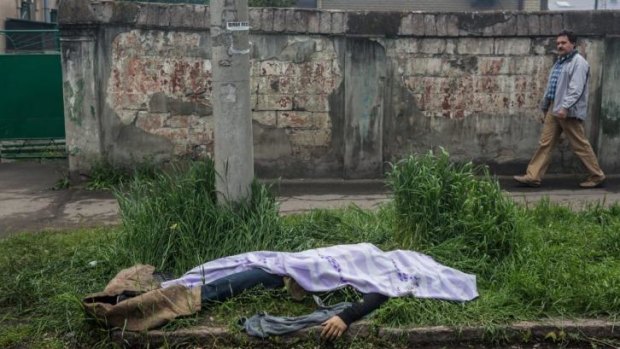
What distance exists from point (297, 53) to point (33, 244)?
3.89 meters

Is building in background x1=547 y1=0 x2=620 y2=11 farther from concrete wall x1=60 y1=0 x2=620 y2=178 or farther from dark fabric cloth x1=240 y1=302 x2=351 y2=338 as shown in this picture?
dark fabric cloth x1=240 y1=302 x2=351 y2=338

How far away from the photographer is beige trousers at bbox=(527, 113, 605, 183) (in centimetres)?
785

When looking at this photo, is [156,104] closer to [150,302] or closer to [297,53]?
[297,53]

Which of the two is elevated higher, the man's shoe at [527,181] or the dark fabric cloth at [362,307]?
Answer: the man's shoe at [527,181]

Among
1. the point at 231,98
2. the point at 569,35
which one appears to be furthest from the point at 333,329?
the point at 569,35

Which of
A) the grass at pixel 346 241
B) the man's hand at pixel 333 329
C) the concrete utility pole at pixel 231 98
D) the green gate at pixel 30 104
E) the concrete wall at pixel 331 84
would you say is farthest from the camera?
the green gate at pixel 30 104

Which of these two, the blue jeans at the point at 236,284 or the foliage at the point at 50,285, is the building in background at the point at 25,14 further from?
the blue jeans at the point at 236,284

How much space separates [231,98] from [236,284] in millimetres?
1496

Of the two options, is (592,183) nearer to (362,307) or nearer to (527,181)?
(527,181)

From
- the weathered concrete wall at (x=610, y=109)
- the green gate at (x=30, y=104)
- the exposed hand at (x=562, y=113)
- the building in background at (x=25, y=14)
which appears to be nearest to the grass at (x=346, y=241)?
the exposed hand at (x=562, y=113)

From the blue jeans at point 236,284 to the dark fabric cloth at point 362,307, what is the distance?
0.59 metres

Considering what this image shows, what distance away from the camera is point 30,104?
9953mm

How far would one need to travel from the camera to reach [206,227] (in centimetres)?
509

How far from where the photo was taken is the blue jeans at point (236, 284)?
174 inches
